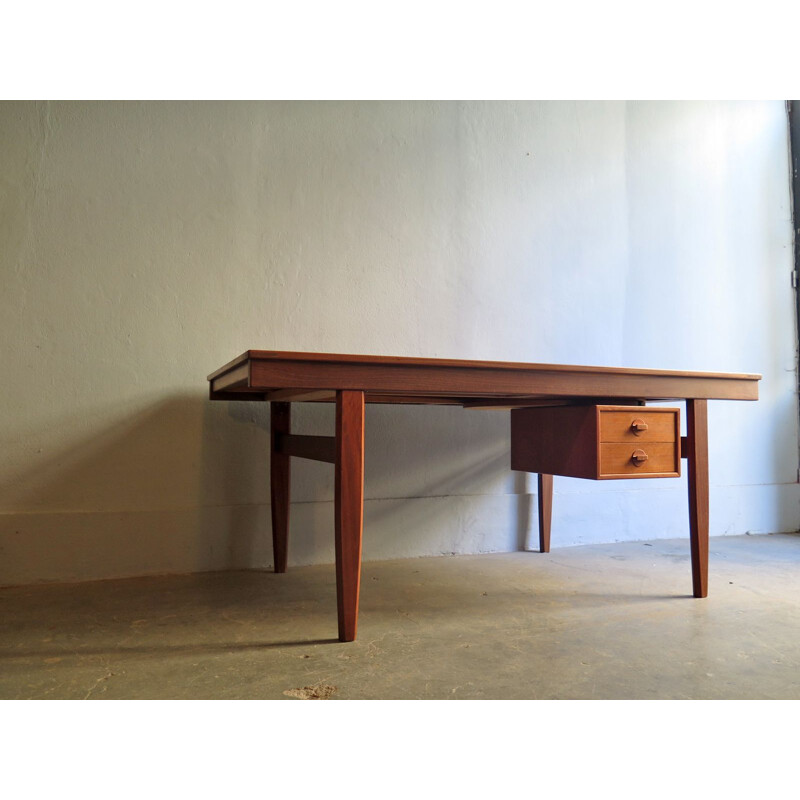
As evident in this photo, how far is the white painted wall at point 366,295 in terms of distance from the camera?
6.56ft

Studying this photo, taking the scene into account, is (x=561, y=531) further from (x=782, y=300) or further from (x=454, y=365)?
(x=782, y=300)

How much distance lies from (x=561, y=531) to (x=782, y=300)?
5.31ft

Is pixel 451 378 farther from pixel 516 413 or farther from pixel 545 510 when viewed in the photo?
pixel 545 510

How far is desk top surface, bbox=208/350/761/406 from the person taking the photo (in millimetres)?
1340

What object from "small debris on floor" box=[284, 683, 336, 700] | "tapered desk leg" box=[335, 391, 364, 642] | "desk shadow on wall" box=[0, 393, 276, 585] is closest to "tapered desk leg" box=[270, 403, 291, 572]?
"desk shadow on wall" box=[0, 393, 276, 585]

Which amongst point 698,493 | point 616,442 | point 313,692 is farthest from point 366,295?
point 313,692

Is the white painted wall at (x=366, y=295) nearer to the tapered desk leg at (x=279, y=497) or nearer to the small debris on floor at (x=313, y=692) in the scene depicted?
the tapered desk leg at (x=279, y=497)

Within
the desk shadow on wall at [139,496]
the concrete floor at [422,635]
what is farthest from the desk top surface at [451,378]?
the concrete floor at [422,635]

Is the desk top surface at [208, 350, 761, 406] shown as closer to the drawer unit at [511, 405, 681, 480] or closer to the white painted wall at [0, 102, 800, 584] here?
the drawer unit at [511, 405, 681, 480]

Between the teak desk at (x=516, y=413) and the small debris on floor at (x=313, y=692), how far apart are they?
0.85ft

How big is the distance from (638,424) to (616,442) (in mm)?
85

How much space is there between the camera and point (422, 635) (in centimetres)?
143

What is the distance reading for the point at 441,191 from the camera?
2480 millimetres
